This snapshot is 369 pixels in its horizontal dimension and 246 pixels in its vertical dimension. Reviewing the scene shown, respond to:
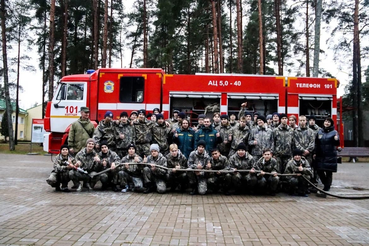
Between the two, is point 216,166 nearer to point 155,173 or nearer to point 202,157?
point 202,157

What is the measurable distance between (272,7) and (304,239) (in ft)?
60.7

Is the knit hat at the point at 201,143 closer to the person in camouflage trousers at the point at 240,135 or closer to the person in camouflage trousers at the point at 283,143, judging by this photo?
the person in camouflage trousers at the point at 240,135

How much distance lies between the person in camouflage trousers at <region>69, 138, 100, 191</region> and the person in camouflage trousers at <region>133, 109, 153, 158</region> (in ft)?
3.76

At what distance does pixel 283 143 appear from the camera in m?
7.82

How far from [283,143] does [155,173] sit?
3226 mm

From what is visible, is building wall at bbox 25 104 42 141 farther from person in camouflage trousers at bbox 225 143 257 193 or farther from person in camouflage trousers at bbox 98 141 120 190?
person in camouflage trousers at bbox 225 143 257 193

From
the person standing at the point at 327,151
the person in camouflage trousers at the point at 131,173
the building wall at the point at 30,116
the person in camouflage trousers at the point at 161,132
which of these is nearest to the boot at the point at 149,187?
the person in camouflage trousers at the point at 131,173

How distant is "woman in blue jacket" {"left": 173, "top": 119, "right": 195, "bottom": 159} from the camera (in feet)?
26.4

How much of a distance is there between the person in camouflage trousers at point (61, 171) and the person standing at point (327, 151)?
5818 millimetres

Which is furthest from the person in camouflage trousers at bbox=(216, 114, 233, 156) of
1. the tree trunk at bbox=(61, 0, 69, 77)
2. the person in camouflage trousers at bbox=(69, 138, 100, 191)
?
the tree trunk at bbox=(61, 0, 69, 77)

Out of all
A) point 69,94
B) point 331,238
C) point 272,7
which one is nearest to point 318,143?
point 331,238

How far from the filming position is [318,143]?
777cm

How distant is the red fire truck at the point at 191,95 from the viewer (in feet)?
33.2

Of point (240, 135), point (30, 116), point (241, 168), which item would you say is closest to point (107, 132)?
point (240, 135)
